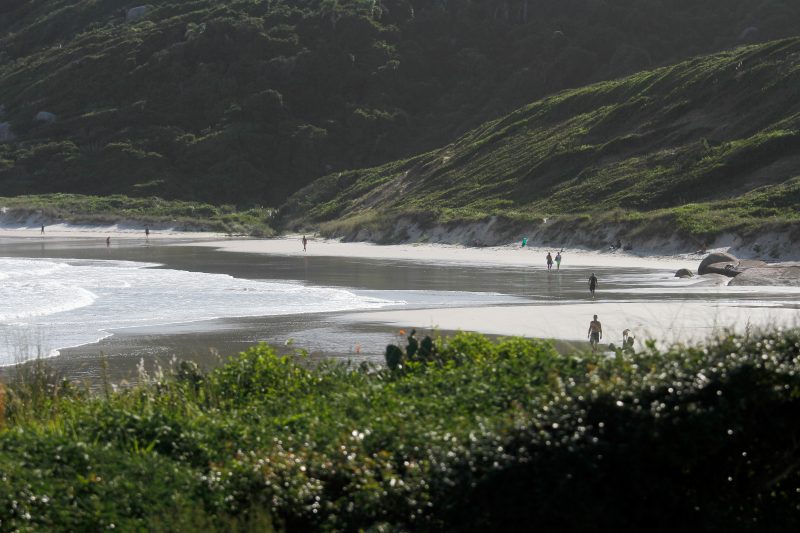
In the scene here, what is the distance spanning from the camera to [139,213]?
10125 cm

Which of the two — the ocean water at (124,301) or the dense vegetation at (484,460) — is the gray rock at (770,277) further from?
the dense vegetation at (484,460)

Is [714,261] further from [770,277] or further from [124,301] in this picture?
[124,301]

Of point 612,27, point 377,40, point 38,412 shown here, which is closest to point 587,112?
point 612,27

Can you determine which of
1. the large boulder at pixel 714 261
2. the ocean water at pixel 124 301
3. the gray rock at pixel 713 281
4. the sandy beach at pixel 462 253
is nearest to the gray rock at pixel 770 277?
the gray rock at pixel 713 281

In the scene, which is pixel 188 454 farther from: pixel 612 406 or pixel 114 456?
pixel 612 406

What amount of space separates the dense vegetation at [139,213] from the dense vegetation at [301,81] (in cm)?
530

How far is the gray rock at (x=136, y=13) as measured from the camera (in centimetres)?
16575

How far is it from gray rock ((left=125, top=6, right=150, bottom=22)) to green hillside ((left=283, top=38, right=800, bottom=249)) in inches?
3029

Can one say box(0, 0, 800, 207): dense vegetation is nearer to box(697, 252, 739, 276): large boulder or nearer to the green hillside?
the green hillside

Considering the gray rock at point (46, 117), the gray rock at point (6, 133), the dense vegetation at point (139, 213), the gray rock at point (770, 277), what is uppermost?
the gray rock at point (46, 117)

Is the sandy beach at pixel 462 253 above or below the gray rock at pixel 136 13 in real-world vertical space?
below

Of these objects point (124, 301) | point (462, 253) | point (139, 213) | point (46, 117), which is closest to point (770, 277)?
point (124, 301)

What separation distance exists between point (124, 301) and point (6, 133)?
10415cm

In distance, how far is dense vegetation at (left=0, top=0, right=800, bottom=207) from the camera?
117 m
